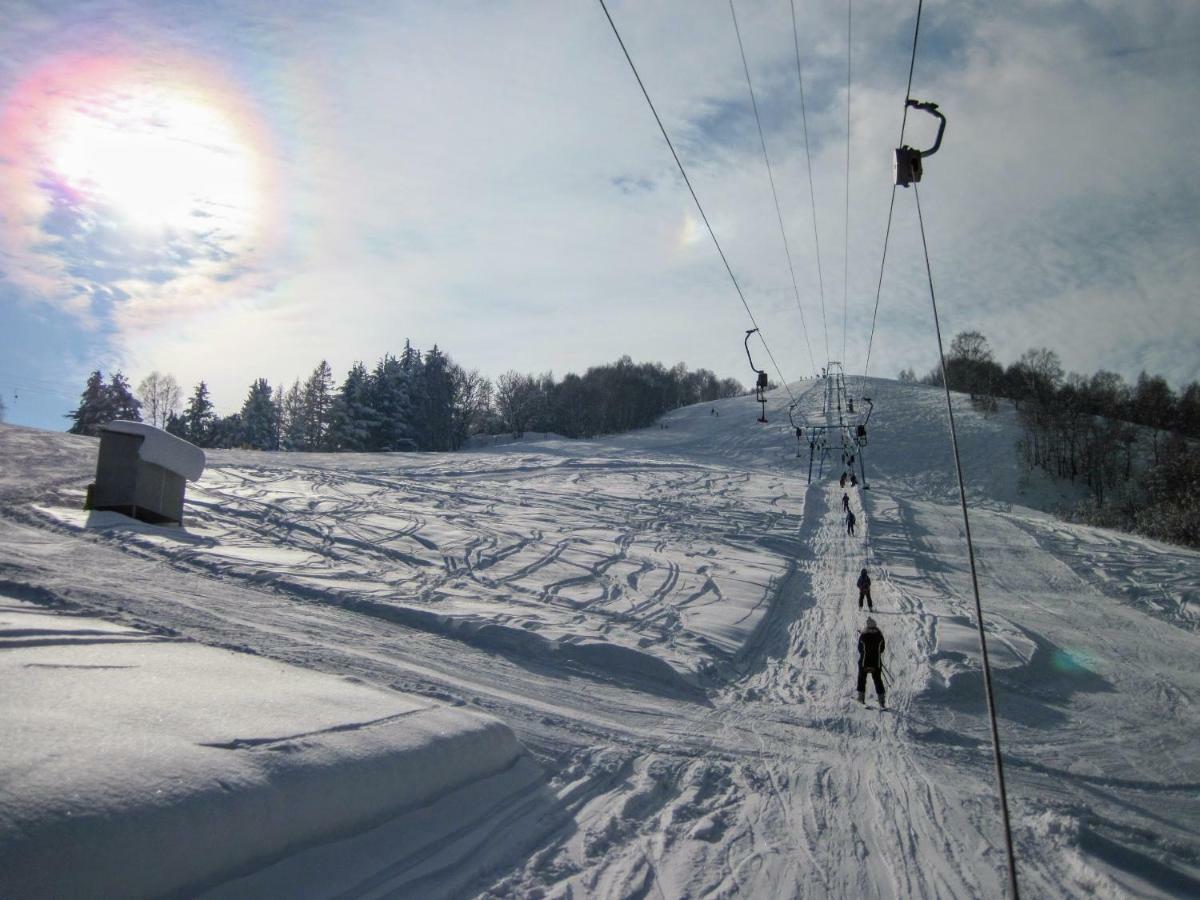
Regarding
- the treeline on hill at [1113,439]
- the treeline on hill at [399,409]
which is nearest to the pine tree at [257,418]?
the treeline on hill at [399,409]

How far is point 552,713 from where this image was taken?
10680 millimetres

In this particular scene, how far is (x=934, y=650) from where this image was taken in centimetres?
1544

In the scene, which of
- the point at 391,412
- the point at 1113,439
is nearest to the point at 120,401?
the point at 391,412

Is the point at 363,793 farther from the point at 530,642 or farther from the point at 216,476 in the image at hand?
the point at 216,476

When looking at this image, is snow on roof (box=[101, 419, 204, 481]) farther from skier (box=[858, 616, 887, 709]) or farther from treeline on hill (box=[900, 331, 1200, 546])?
treeline on hill (box=[900, 331, 1200, 546])

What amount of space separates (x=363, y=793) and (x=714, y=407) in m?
95.3

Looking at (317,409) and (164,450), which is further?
(317,409)

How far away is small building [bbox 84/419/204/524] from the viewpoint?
21156mm

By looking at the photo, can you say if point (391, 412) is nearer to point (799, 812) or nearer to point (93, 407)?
point (93, 407)

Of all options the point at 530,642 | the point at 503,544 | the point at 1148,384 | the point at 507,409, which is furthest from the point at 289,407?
the point at 1148,384

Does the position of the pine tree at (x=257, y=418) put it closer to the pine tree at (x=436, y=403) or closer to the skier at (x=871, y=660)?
the pine tree at (x=436, y=403)

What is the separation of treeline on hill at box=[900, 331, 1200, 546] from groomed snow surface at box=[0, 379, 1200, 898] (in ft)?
46.4

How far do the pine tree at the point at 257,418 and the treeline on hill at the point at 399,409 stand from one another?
0.12 meters

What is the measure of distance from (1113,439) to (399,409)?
7208 cm
